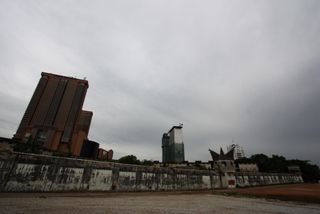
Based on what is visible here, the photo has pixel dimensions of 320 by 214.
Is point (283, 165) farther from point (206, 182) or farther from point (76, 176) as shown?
point (76, 176)

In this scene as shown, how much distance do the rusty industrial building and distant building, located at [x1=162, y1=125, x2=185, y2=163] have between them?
73266 mm

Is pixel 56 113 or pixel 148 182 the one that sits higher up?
pixel 56 113

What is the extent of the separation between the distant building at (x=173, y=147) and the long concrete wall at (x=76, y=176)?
112735 millimetres

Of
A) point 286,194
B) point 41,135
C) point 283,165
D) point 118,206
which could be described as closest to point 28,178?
point 118,206

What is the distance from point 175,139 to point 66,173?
13656 centimetres

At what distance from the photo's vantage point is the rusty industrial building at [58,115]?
89.6 m

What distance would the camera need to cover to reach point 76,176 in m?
18.8

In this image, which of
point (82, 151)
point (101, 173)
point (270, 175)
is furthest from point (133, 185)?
point (82, 151)

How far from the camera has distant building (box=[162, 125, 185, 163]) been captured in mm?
139350

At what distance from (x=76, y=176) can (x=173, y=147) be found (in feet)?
438

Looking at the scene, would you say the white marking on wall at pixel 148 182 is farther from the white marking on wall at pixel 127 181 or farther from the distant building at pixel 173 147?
the distant building at pixel 173 147

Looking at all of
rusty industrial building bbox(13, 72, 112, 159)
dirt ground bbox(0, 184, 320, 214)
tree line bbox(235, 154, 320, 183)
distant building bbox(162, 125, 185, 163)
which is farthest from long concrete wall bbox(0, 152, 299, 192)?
distant building bbox(162, 125, 185, 163)

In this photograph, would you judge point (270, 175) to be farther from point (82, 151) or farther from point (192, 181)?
point (82, 151)

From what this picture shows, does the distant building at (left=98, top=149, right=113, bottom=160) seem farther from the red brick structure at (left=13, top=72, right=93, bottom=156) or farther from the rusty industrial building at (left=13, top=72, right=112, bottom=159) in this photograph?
the red brick structure at (left=13, top=72, right=93, bottom=156)
